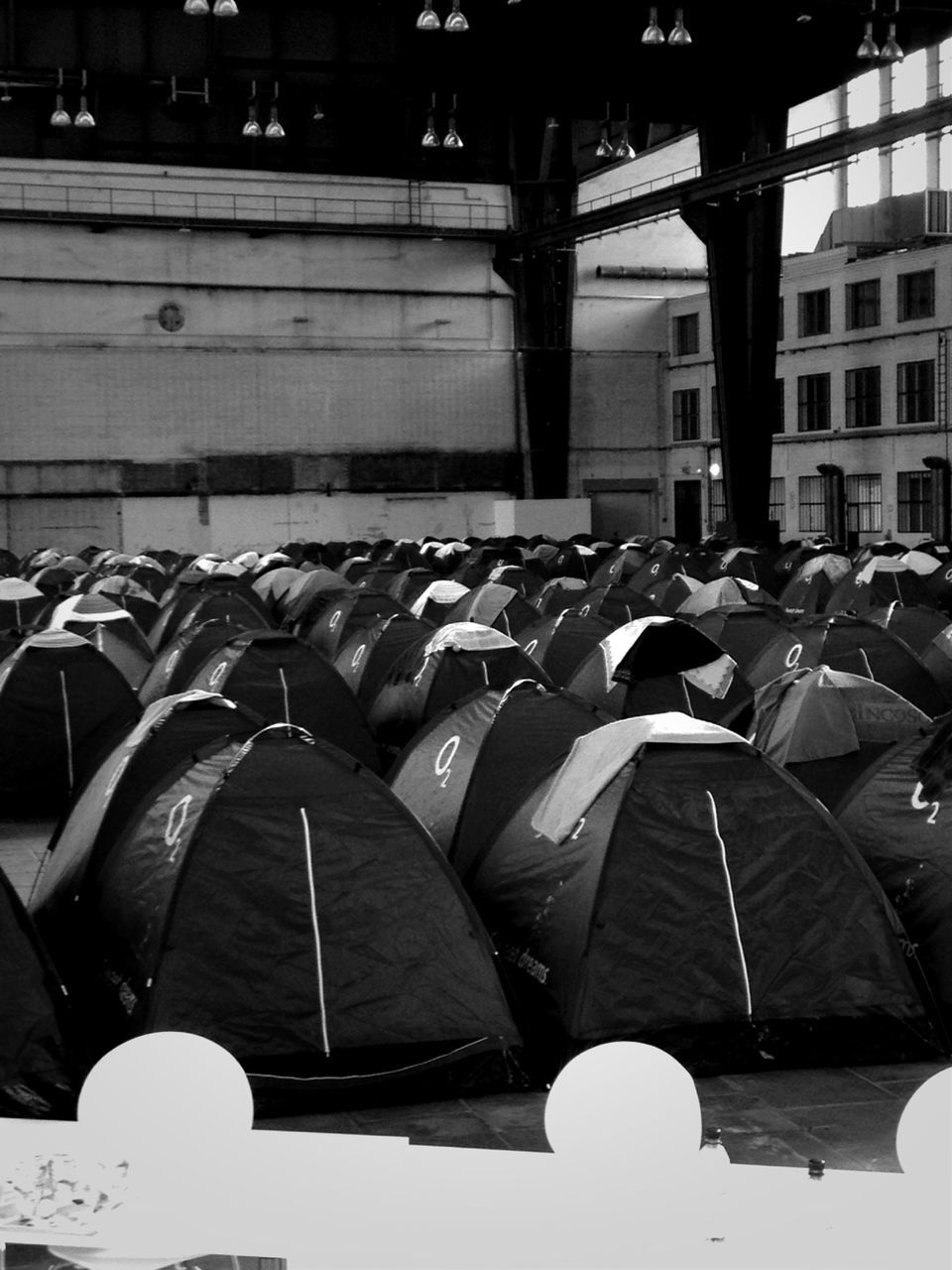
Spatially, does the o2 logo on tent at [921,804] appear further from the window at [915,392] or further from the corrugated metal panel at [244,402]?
the corrugated metal panel at [244,402]

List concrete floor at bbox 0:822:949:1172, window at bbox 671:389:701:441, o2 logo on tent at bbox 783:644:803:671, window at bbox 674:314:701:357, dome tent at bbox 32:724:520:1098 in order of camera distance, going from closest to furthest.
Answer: concrete floor at bbox 0:822:949:1172 < dome tent at bbox 32:724:520:1098 < o2 logo on tent at bbox 783:644:803:671 < window at bbox 674:314:701:357 < window at bbox 671:389:701:441

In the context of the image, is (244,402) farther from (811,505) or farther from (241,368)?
(811,505)

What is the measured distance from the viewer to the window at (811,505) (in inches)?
1484

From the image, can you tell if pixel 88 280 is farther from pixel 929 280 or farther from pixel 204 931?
pixel 204 931

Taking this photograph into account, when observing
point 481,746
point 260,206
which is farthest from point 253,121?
point 481,746

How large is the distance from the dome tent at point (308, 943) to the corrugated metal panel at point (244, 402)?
32174 mm

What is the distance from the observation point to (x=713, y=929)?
24.1 feet

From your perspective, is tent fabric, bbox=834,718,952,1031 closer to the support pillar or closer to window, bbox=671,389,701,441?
the support pillar

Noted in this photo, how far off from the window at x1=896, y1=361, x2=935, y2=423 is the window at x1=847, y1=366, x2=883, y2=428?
0.71m

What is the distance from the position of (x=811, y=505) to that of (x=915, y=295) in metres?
5.57

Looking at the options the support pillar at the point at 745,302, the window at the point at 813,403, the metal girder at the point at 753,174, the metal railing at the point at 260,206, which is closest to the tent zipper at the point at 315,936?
the metal girder at the point at 753,174

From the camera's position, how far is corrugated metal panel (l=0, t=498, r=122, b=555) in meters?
38.1

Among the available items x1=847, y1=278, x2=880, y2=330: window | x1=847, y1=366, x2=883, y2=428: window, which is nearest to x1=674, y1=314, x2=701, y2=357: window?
x1=847, y1=278, x2=880, y2=330: window

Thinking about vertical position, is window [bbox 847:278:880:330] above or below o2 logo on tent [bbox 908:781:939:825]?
above
